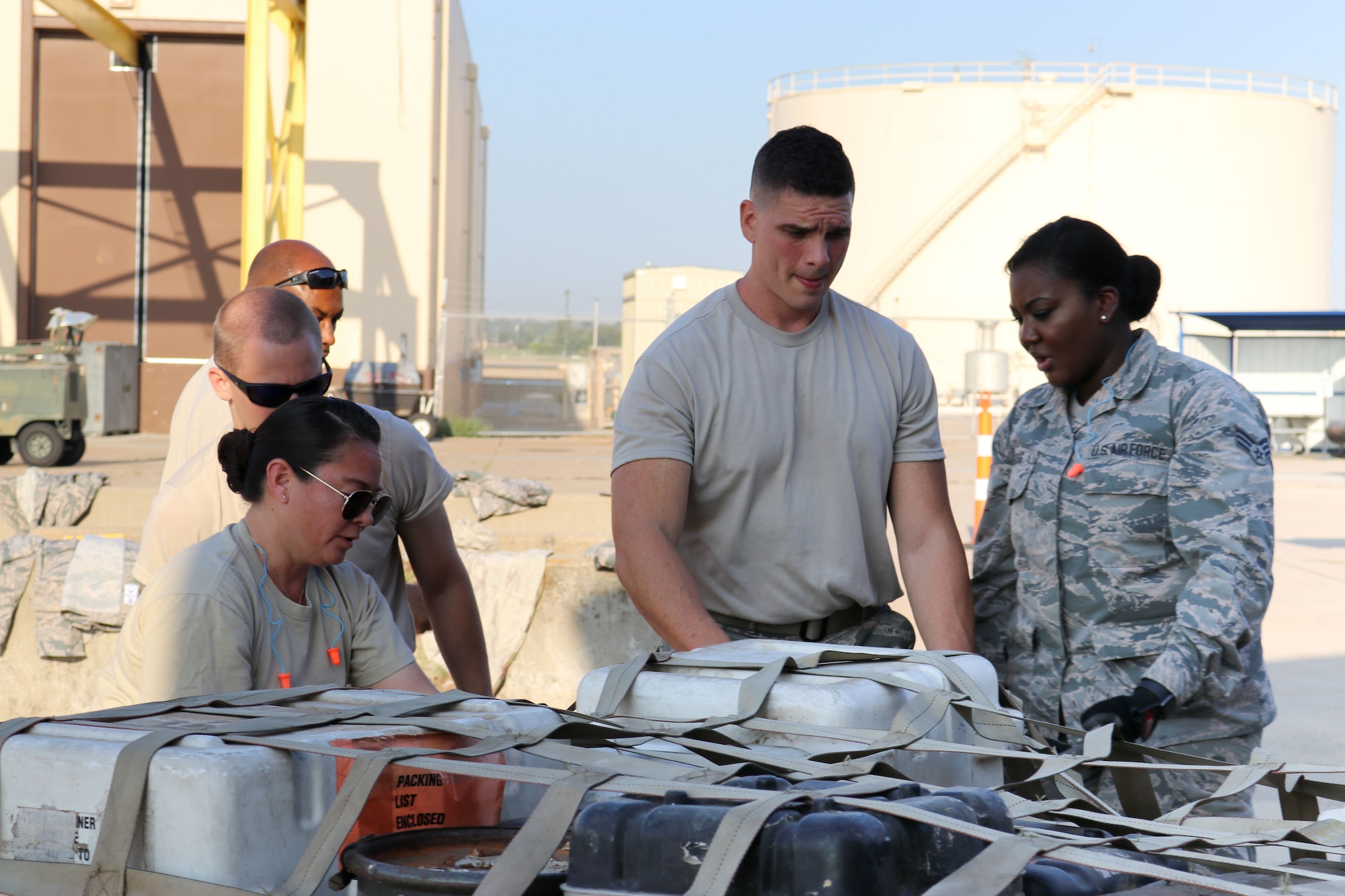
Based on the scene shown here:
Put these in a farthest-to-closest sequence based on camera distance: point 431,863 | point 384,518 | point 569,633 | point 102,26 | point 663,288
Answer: point 663,288 → point 102,26 → point 569,633 → point 384,518 → point 431,863

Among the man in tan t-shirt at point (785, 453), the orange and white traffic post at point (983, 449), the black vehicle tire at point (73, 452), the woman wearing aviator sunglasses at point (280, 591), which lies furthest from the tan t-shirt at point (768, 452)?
the black vehicle tire at point (73, 452)

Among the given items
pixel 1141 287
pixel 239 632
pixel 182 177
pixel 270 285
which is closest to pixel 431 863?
pixel 239 632

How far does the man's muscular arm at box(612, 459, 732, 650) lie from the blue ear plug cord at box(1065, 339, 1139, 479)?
817 millimetres

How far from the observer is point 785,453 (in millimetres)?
2721

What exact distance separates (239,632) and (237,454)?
40 centimetres

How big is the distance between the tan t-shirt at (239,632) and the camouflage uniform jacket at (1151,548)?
1356mm

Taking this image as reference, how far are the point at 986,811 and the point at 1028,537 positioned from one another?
1.65m

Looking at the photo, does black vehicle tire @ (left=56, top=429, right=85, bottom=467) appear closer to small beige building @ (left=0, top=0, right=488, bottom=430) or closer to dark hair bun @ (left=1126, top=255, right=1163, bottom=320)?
small beige building @ (left=0, top=0, right=488, bottom=430)

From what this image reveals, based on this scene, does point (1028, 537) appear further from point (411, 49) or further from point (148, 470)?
point (411, 49)

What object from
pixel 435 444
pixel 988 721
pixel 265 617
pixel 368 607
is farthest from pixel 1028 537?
pixel 435 444

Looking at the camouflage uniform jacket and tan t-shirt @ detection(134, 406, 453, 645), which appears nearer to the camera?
the camouflage uniform jacket

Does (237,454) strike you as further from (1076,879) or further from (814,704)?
(1076,879)

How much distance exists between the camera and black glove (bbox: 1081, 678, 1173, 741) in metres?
2.31

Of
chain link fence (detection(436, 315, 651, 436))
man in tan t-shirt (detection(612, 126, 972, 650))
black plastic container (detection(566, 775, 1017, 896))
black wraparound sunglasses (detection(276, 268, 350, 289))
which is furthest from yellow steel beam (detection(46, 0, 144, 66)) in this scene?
black plastic container (detection(566, 775, 1017, 896))
